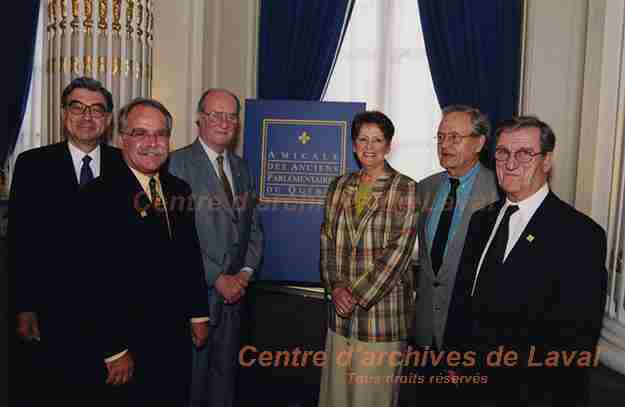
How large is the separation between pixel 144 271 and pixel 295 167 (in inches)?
95.3

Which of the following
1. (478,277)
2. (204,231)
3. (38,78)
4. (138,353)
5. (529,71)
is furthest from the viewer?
(38,78)

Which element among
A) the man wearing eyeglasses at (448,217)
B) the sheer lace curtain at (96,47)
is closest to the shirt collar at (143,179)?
the man wearing eyeglasses at (448,217)

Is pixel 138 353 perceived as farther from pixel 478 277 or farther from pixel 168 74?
pixel 168 74

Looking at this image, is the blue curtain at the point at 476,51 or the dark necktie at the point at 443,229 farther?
the blue curtain at the point at 476,51

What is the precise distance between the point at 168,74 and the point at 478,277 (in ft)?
11.0

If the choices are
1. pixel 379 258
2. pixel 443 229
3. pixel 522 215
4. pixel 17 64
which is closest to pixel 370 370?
pixel 379 258

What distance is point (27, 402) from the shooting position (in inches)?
109

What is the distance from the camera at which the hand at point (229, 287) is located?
2623 mm

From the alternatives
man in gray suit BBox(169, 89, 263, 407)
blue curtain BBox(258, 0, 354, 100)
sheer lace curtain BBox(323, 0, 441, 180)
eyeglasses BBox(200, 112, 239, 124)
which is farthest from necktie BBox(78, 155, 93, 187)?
sheer lace curtain BBox(323, 0, 441, 180)

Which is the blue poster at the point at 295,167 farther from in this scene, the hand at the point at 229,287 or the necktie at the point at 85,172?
the necktie at the point at 85,172

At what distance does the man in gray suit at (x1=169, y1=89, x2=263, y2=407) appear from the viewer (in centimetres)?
264

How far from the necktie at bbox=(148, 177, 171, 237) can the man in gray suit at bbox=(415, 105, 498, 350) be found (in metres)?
1.20

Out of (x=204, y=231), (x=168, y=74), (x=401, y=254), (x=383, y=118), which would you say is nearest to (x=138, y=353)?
(x=204, y=231)

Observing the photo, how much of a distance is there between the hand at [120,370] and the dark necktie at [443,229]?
1.37 m
